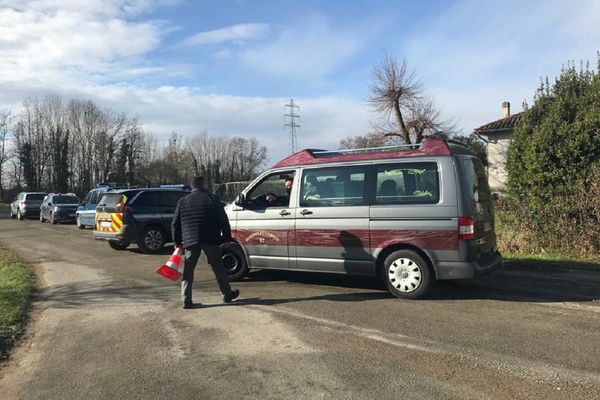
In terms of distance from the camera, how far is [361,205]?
781 cm

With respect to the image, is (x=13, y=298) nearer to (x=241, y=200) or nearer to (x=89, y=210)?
(x=241, y=200)

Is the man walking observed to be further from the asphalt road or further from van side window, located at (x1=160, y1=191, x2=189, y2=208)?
van side window, located at (x1=160, y1=191, x2=189, y2=208)

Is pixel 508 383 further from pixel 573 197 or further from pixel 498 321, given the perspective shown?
pixel 573 197

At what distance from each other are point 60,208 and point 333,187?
23244 millimetres

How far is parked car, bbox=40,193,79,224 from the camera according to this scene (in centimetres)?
2734

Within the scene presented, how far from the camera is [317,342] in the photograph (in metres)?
5.62

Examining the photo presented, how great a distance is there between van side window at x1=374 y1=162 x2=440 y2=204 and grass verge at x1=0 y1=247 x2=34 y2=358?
5074 mm

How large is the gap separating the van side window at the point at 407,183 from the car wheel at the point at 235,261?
2715 mm

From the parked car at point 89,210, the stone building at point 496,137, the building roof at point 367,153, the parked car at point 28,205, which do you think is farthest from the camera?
the parked car at point 28,205

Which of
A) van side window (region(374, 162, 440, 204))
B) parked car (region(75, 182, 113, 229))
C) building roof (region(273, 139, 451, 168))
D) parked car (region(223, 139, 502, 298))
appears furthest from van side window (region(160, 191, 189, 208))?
van side window (region(374, 162, 440, 204))

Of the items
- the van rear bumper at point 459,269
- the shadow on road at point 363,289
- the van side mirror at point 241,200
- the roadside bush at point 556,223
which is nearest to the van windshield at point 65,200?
the shadow on road at point 363,289

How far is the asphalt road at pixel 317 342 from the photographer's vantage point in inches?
175

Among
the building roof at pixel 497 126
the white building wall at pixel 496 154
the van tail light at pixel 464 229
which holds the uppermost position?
the building roof at pixel 497 126

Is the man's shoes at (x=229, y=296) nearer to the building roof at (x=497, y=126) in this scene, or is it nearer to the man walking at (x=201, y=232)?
the man walking at (x=201, y=232)
